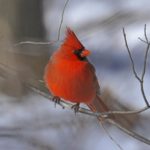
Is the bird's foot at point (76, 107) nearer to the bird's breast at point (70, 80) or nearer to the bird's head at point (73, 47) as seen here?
the bird's breast at point (70, 80)

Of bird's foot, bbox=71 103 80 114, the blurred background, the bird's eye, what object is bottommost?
the blurred background

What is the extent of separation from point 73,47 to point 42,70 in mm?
442

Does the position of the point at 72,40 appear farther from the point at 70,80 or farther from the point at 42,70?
the point at 42,70

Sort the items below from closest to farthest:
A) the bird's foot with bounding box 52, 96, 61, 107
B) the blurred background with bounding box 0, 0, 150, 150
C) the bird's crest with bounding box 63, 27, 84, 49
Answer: the bird's crest with bounding box 63, 27, 84, 49 → the bird's foot with bounding box 52, 96, 61, 107 → the blurred background with bounding box 0, 0, 150, 150

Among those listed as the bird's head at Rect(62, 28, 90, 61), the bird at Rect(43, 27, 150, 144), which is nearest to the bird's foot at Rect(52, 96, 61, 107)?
the bird at Rect(43, 27, 150, 144)

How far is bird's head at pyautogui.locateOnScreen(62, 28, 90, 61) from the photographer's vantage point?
1389 mm

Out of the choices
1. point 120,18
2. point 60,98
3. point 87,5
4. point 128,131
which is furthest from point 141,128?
point 87,5

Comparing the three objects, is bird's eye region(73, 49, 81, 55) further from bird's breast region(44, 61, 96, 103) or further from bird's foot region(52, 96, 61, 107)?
bird's foot region(52, 96, 61, 107)

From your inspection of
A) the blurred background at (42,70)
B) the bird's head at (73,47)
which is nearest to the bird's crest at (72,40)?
the bird's head at (73,47)

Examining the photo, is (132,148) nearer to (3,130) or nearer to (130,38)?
(3,130)

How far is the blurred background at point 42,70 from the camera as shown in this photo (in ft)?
5.75

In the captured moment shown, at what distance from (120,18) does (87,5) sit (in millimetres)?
717

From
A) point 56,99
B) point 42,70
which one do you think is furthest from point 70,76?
point 42,70

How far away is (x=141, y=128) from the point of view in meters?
1.96
